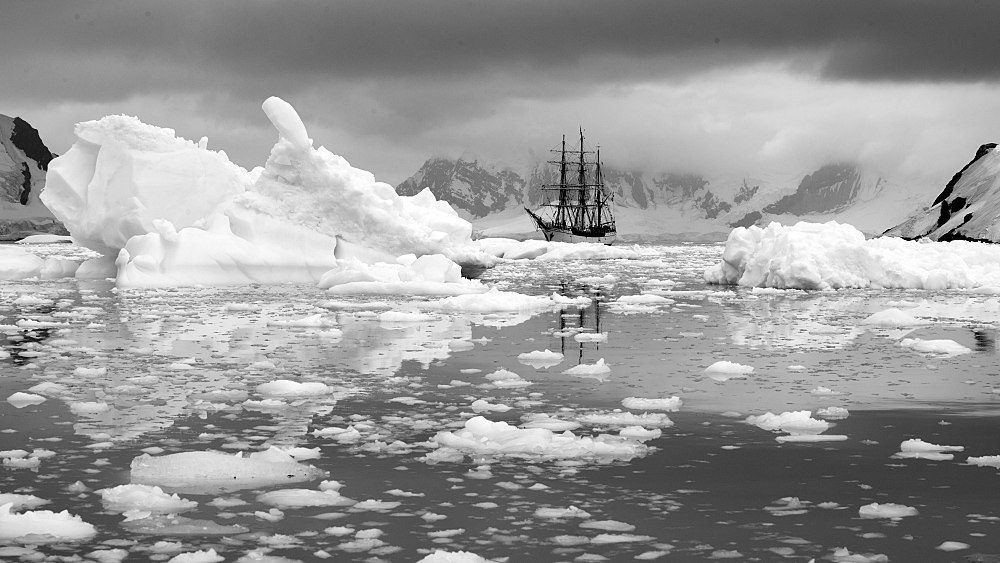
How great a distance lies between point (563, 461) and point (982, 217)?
144ft

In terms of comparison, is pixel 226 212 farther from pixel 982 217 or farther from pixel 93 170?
pixel 982 217

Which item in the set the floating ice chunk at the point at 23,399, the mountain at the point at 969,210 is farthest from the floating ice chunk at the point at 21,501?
the mountain at the point at 969,210

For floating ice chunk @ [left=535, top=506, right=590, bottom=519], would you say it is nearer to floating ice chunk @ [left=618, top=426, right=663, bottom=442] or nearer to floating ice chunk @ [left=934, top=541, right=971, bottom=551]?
floating ice chunk @ [left=934, top=541, right=971, bottom=551]

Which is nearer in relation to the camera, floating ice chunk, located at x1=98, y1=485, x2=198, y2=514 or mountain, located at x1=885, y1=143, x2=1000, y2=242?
floating ice chunk, located at x1=98, y1=485, x2=198, y2=514

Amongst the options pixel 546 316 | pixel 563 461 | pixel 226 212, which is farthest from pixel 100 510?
pixel 226 212

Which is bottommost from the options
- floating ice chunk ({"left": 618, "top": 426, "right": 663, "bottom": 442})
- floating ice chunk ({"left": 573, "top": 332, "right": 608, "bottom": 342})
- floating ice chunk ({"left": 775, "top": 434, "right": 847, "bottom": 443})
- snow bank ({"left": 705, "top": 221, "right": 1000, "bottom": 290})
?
floating ice chunk ({"left": 775, "top": 434, "right": 847, "bottom": 443})

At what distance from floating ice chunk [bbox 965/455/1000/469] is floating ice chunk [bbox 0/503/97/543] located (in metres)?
4.85

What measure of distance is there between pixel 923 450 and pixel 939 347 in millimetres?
5732

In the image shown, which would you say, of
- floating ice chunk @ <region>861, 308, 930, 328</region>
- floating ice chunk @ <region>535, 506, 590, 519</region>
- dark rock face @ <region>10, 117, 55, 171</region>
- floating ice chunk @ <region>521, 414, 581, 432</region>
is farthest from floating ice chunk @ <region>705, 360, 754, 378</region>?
dark rock face @ <region>10, 117, 55, 171</region>

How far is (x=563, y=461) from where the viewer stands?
6500 millimetres

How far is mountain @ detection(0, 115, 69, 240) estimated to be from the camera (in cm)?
13100

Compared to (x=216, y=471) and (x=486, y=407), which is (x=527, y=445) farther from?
(x=216, y=471)

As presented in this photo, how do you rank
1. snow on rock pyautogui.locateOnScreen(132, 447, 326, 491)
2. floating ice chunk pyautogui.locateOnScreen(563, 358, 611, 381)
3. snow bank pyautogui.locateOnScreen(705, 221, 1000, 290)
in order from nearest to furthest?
snow on rock pyautogui.locateOnScreen(132, 447, 326, 491), floating ice chunk pyautogui.locateOnScreen(563, 358, 611, 381), snow bank pyautogui.locateOnScreen(705, 221, 1000, 290)

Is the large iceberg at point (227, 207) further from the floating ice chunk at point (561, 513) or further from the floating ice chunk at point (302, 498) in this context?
the floating ice chunk at point (561, 513)
